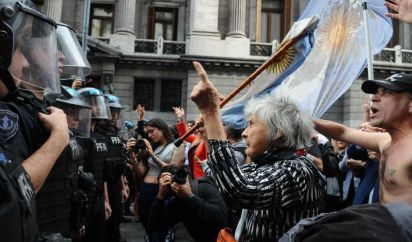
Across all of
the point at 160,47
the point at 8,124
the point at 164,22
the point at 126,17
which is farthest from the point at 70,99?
the point at 164,22

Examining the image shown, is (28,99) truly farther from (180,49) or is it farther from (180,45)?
(180,45)

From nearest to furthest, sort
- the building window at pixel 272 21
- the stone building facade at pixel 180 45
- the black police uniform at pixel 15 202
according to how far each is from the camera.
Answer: the black police uniform at pixel 15 202 < the stone building facade at pixel 180 45 < the building window at pixel 272 21

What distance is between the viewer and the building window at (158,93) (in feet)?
74.2

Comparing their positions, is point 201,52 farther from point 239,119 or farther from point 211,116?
point 211,116

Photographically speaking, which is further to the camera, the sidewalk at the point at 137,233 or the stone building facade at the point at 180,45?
the stone building facade at the point at 180,45

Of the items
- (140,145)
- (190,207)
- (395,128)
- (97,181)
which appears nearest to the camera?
(395,128)

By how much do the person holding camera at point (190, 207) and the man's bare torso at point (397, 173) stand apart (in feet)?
3.96

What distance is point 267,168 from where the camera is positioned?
2.10 m

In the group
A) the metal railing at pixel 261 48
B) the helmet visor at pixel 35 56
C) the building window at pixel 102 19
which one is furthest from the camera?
the building window at pixel 102 19

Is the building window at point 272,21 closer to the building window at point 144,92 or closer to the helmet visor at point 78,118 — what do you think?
the building window at point 144,92

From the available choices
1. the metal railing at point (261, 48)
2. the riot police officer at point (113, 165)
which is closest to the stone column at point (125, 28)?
A: the metal railing at point (261, 48)

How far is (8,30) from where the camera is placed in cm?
165

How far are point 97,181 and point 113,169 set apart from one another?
1.36ft

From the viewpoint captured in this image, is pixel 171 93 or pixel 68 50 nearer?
pixel 68 50
